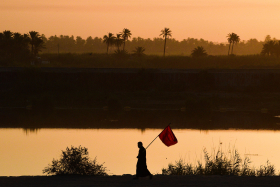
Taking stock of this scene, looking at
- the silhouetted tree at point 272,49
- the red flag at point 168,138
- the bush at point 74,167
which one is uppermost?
the silhouetted tree at point 272,49

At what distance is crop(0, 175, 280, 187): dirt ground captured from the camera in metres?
14.2

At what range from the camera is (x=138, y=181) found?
49.0 feet

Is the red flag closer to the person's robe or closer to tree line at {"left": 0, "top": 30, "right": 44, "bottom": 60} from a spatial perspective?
the person's robe

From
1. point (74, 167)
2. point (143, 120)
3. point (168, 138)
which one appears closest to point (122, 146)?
point (74, 167)

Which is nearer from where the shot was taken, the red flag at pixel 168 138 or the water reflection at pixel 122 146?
the red flag at pixel 168 138

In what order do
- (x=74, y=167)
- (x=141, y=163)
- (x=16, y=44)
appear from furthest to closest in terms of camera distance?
(x=16, y=44)
(x=74, y=167)
(x=141, y=163)

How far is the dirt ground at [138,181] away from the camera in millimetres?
14203

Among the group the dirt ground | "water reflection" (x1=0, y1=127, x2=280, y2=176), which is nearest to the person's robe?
the dirt ground

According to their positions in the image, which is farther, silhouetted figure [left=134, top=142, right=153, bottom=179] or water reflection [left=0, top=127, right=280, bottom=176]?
water reflection [left=0, top=127, right=280, bottom=176]

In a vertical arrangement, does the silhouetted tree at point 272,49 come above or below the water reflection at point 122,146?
above

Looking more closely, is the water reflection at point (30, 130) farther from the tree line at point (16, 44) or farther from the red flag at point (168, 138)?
the tree line at point (16, 44)

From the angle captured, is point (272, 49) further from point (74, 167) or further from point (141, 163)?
point (141, 163)

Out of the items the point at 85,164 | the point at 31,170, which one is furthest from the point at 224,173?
the point at 31,170

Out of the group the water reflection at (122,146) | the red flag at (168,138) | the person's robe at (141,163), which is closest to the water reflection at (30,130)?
the water reflection at (122,146)
